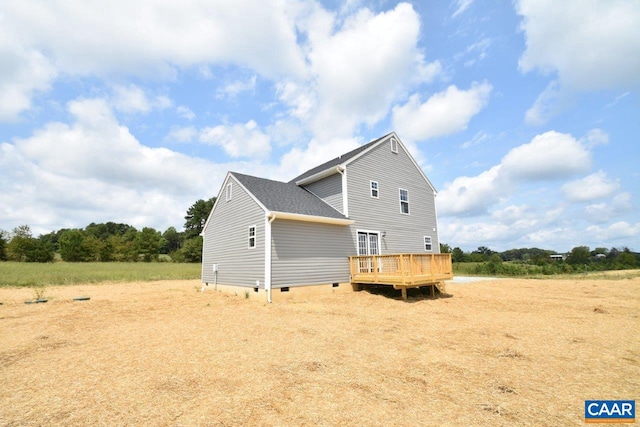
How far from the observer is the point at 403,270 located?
10750mm

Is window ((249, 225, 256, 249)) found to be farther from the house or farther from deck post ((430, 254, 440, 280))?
deck post ((430, 254, 440, 280))

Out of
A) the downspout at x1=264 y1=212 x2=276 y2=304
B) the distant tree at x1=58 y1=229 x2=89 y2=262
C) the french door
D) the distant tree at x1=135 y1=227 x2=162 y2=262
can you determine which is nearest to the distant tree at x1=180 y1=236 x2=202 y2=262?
the distant tree at x1=135 y1=227 x2=162 y2=262

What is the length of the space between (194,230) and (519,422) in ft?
229

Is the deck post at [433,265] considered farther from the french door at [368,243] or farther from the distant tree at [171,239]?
the distant tree at [171,239]

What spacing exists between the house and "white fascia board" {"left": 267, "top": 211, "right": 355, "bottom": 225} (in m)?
0.04

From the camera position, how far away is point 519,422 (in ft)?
10.5

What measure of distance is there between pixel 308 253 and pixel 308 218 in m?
1.44

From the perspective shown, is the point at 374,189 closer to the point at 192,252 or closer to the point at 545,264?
the point at 545,264

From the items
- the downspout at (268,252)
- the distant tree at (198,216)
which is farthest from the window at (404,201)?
the distant tree at (198,216)

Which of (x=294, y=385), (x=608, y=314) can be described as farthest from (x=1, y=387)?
(x=608, y=314)

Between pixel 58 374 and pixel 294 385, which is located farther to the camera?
pixel 58 374

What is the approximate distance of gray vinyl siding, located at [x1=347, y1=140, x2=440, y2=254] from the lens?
14.2m

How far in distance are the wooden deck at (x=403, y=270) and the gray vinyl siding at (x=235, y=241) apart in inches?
169

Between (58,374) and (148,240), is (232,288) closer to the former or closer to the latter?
(58,374)
